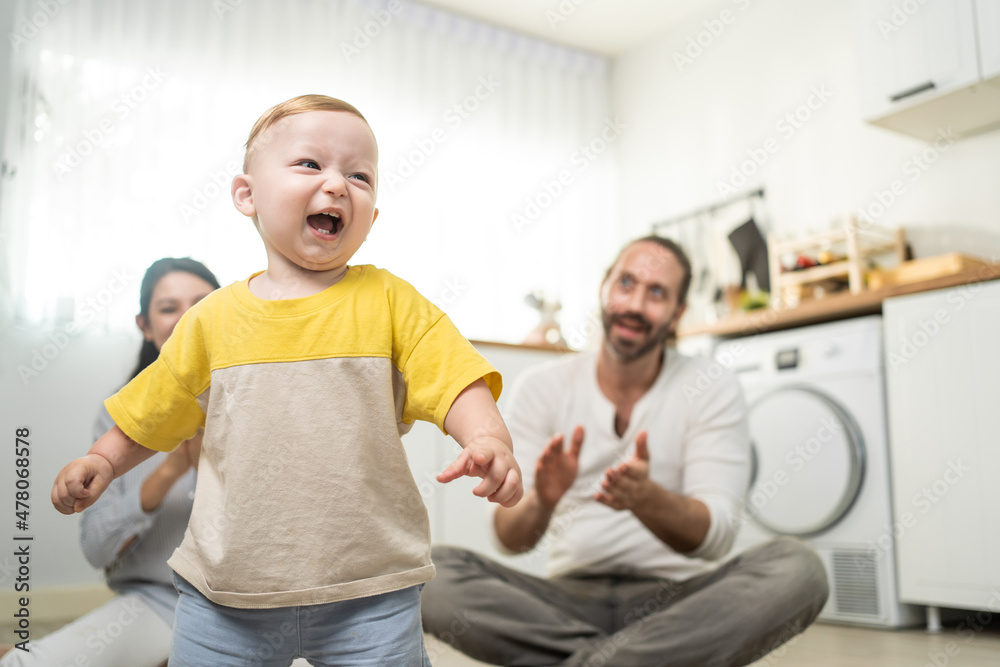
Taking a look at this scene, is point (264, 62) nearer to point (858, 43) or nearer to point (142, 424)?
point (858, 43)

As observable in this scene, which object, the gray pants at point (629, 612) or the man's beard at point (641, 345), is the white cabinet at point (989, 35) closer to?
the man's beard at point (641, 345)

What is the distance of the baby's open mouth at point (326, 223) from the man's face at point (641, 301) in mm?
974

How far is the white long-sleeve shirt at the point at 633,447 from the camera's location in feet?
4.63

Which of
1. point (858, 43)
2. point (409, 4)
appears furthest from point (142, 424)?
point (409, 4)

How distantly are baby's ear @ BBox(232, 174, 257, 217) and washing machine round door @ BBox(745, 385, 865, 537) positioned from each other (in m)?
1.96

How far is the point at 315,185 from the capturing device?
606mm

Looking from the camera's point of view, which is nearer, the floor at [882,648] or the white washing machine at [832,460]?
the floor at [882,648]

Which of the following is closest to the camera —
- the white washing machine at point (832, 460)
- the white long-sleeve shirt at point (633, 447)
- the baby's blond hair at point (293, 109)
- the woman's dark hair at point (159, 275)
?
the baby's blond hair at point (293, 109)

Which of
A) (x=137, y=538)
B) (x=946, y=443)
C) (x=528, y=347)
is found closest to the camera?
(x=137, y=538)

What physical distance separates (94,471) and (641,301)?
112cm

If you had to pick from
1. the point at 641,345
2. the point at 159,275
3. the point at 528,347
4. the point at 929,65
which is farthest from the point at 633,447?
the point at 929,65

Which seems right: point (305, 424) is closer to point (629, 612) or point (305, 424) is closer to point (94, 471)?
point (94, 471)

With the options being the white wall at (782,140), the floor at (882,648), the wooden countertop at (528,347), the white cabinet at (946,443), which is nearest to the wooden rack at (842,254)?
the white wall at (782,140)

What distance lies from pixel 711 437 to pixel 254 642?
102 cm
